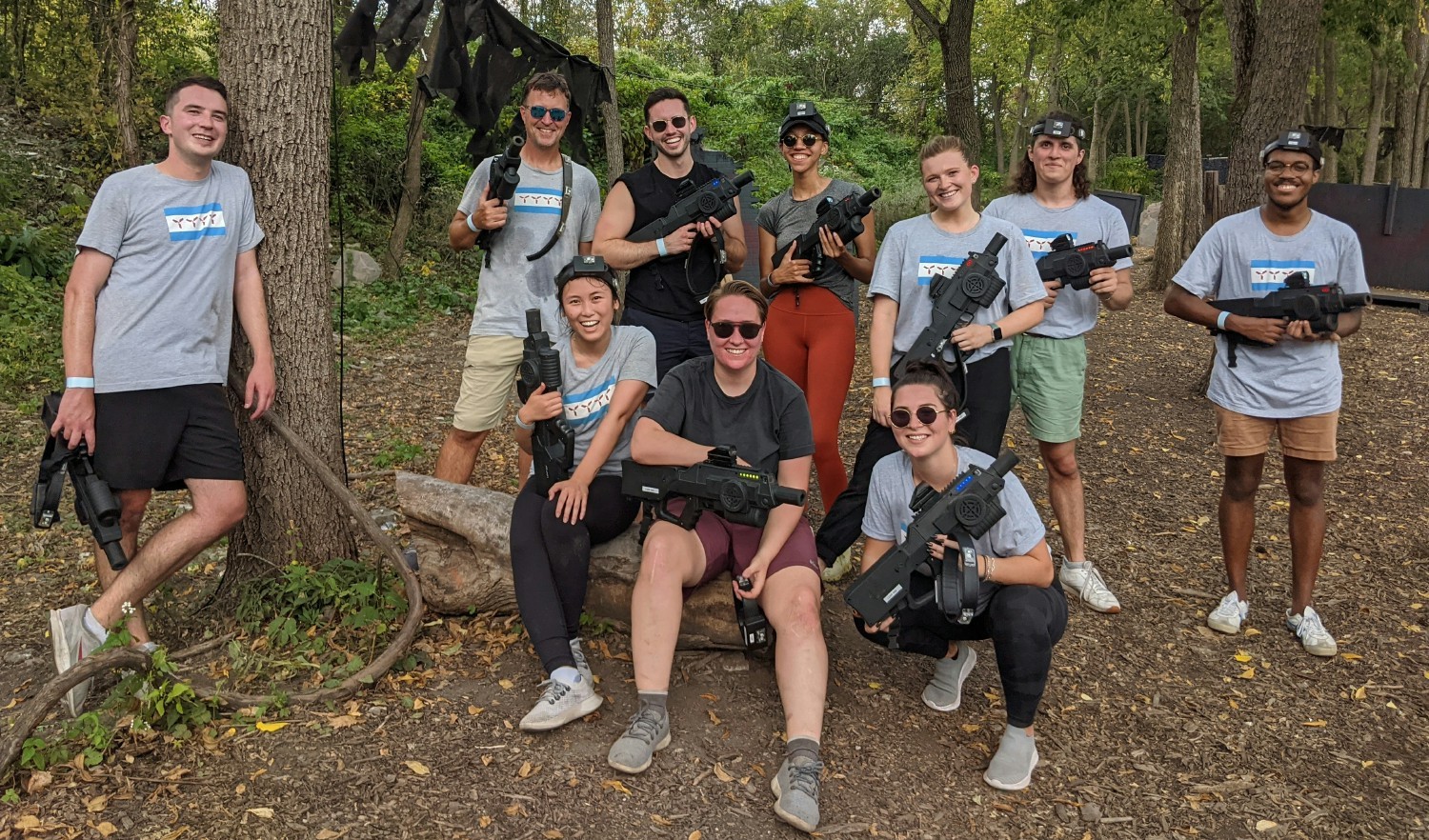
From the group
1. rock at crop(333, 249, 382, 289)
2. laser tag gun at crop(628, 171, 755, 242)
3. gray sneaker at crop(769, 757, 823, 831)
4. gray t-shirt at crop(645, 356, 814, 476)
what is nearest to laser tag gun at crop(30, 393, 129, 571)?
gray t-shirt at crop(645, 356, 814, 476)

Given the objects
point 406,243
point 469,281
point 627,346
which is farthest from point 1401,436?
point 406,243

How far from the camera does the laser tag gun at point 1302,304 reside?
4.12 meters

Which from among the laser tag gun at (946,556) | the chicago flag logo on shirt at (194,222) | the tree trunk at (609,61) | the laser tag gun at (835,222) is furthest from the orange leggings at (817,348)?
the tree trunk at (609,61)

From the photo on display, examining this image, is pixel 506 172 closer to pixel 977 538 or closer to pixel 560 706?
pixel 560 706

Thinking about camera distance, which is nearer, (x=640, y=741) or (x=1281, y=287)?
(x=640, y=741)

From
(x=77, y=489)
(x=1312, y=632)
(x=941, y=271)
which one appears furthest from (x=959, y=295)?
(x=77, y=489)

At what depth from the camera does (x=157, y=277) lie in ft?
11.7

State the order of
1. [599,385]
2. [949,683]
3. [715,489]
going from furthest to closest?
[599,385]
[949,683]
[715,489]

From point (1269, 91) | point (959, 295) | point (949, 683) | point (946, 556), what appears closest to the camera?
point (946, 556)

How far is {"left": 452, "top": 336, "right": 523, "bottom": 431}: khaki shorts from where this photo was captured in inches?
179

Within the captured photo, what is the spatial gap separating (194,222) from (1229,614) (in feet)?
15.0

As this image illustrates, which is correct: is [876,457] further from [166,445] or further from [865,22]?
[865,22]

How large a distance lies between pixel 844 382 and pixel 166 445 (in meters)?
2.75

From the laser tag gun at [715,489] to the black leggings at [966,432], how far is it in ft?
2.14
